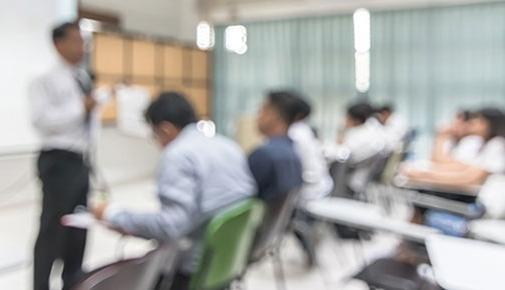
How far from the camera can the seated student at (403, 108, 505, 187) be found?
306cm

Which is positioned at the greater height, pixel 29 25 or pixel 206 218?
pixel 29 25

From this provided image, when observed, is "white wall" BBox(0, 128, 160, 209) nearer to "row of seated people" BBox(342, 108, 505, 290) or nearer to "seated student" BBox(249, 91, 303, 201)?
"seated student" BBox(249, 91, 303, 201)

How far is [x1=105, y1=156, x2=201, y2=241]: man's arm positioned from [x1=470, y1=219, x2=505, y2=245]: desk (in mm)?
1144

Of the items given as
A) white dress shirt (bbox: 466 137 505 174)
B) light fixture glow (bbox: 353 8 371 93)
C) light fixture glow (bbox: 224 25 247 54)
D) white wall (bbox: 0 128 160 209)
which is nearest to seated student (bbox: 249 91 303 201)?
white dress shirt (bbox: 466 137 505 174)

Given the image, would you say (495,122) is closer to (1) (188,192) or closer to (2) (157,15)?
(1) (188,192)

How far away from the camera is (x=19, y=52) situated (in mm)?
4047

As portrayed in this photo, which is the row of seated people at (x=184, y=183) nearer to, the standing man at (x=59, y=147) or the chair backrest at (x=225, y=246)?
the chair backrest at (x=225, y=246)

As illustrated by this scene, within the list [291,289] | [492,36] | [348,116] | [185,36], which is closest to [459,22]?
[492,36]

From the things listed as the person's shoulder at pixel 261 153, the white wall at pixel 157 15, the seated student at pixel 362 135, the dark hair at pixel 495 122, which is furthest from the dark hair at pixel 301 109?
the white wall at pixel 157 15

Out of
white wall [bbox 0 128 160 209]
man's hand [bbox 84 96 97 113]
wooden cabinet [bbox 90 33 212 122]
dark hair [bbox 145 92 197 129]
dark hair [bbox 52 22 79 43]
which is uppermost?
wooden cabinet [bbox 90 33 212 122]

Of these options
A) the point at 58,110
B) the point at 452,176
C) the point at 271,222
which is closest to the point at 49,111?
the point at 58,110

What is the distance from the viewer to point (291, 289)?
3.25 metres

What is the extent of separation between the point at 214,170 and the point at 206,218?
6.8 inches

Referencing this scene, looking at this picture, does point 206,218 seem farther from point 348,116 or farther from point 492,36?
point 492,36
